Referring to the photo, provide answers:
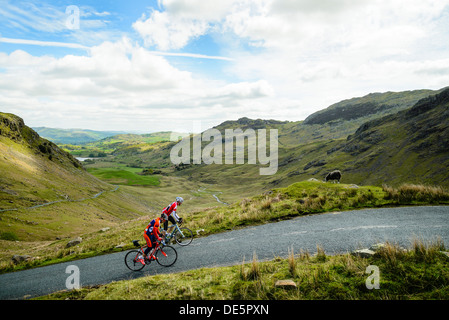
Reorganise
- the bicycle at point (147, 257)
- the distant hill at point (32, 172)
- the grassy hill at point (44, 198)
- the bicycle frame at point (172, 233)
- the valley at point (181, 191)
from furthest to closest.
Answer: the distant hill at point (32, 172), the grassy hill at point (44, 198), the valley at point (181, 191), the bicycle frame at point (172, 233), the bicycle at point (147, 257)

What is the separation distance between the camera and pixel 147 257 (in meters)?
13.8

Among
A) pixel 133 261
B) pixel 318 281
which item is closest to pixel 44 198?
pixel 133 261

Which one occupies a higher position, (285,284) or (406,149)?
(406,149)

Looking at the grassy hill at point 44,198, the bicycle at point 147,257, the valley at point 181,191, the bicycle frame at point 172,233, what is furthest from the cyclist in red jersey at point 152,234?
the grassy hill at point 44,198

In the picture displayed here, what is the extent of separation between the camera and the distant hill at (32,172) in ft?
173

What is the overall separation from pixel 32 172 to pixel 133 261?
7008 centimetres

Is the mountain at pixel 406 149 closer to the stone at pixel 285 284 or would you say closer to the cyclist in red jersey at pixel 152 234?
the stone at pixel 285 284

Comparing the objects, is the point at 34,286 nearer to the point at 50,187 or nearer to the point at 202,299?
the point at 202,299

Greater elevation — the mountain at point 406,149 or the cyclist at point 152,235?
the mountain at point 406,149

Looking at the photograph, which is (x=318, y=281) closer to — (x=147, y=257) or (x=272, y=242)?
(x=272, y=242)

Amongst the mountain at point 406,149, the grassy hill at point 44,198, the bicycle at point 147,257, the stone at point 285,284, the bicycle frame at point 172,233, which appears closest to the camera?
the stone at point 285,284

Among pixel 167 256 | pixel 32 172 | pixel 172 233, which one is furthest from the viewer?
pixel 32 172

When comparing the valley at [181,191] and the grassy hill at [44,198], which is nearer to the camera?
the valley at [181,191]

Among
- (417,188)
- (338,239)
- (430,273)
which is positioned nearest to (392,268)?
(430,273)
